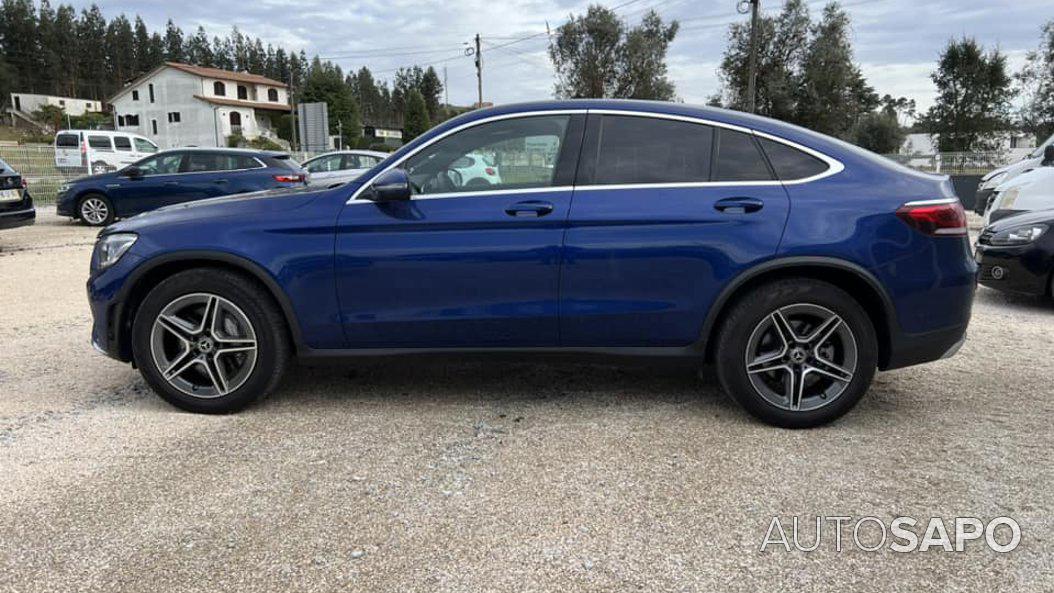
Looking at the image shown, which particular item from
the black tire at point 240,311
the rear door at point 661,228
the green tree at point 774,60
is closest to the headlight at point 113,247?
the black tire at point 240,311

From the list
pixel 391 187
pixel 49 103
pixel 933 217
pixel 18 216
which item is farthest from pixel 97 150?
pixel 49 103

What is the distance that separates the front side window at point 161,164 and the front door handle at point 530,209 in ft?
38.3

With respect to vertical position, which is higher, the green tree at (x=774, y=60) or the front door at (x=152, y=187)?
the green tree at (x=774, y=60)

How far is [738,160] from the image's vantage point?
356cm

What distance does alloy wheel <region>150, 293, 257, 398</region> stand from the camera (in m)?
3.72

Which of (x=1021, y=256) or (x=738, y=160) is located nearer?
(x=738, y=160)

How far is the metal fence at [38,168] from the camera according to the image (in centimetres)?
1908

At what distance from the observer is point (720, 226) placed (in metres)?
3.45

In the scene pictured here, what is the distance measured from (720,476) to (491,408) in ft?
4.45

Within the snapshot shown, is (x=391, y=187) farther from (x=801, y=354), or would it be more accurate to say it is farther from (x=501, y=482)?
(x=801, y=354)

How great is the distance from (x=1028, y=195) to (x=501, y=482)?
8430 mm

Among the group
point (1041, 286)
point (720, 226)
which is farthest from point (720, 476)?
point (1041, 286)

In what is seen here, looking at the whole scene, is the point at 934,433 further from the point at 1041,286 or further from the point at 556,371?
the point at 1041,286

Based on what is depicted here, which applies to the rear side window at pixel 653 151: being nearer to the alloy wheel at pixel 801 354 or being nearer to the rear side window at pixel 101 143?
the alloy wheel at pixel 801 354
